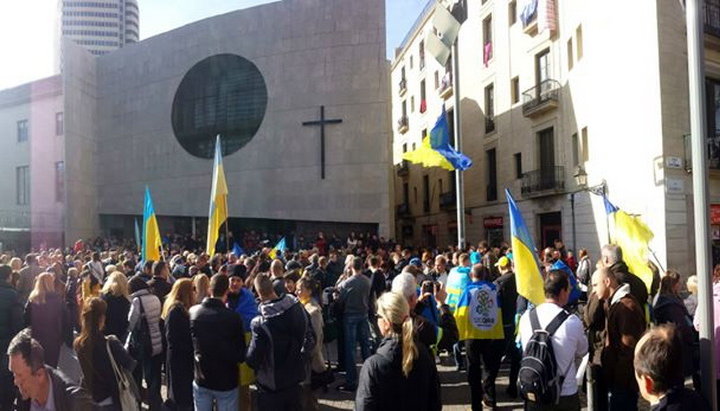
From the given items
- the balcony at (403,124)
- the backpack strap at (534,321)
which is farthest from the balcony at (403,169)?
the backpack strap at (534,321)

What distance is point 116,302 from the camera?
5820mm

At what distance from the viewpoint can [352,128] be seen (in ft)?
83.9

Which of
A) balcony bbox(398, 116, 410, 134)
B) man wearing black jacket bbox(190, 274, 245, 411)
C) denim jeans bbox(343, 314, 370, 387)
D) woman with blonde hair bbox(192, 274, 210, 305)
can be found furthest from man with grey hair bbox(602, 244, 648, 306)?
balcony bbox(398, 116, 410, 134)

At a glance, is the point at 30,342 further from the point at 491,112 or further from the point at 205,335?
the point at 491,112

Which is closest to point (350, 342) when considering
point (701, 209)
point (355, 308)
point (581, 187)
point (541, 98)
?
point (355, 308)

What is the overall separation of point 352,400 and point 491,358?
1764 mm

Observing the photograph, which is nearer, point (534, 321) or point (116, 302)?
A: point (534, 321)

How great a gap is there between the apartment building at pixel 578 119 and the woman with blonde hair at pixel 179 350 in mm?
8278

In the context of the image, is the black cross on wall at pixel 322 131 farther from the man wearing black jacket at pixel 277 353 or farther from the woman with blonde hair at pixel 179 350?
the man wearing black jacket at pixel 277 353

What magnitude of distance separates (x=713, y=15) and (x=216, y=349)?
16447 mm

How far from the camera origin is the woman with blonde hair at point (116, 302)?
5.78 m

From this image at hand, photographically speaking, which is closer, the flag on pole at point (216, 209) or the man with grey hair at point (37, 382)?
the man with grey hair at point (37, 382)

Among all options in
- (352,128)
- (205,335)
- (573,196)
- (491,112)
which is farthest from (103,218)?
(205,335)

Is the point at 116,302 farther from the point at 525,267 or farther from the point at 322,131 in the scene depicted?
the point at 322,131
